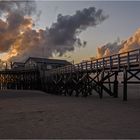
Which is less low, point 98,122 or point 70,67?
point 70,67

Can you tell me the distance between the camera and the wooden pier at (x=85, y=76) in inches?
711

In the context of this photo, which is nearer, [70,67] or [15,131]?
[15,131]

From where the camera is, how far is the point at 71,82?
29.3 metres

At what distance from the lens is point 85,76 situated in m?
25.2

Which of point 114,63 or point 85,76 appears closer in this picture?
point 114,63

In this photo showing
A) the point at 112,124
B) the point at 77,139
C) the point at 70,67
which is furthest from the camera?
the point at 70,67

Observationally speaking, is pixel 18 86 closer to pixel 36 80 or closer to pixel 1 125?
pixel 36 80

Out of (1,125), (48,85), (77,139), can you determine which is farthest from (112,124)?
(48,85)

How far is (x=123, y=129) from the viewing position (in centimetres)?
838

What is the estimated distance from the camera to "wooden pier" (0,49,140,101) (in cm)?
1805

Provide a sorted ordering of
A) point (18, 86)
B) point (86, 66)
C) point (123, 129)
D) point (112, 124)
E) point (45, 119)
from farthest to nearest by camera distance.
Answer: point (18, 86) < point (86, 66) < point (45, 119) < point (112, 124) < point (123, 129)

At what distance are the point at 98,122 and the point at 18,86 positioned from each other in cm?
4959

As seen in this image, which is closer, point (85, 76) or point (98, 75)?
point (98, 75)

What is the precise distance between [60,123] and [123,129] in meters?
2.37
